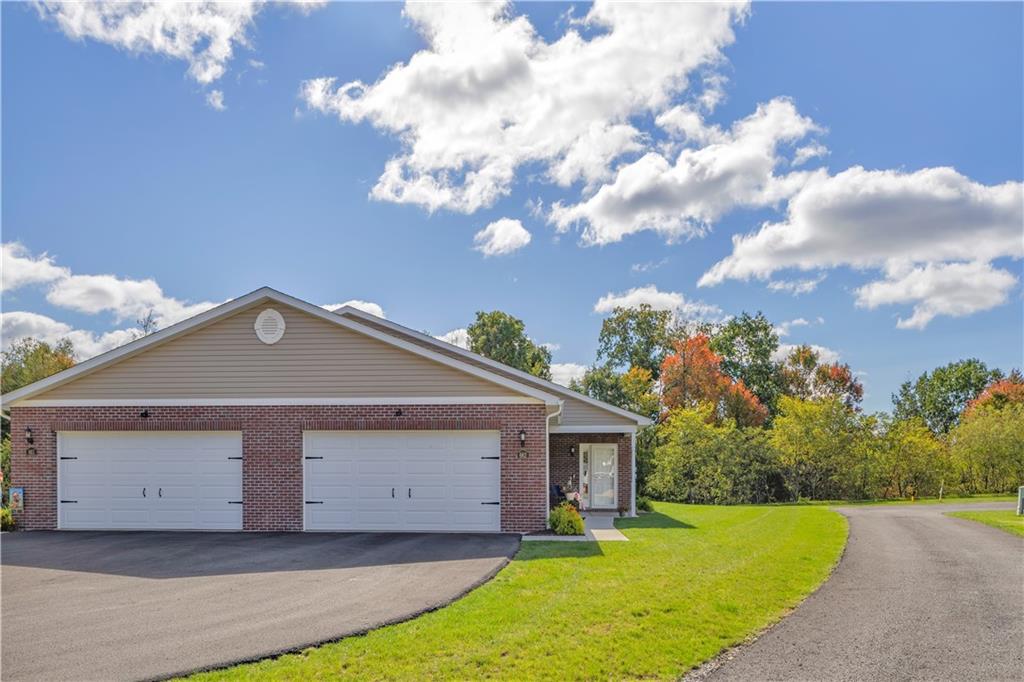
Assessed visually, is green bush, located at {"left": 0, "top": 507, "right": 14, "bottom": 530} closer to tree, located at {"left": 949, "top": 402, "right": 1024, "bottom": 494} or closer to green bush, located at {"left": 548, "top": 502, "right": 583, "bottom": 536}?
green bush, located at {"left": 548, "top": 502, "right": 583, "bottom": 536}

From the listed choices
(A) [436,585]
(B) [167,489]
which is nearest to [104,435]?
(B) [167,489]

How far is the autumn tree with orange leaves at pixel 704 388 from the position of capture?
44.6 metres

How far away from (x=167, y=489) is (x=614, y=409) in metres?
11.8

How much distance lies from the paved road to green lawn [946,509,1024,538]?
145 inches

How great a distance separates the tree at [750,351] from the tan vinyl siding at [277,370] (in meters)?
38.3

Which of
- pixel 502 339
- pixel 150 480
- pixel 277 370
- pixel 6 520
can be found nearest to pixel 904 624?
pixel 277 370

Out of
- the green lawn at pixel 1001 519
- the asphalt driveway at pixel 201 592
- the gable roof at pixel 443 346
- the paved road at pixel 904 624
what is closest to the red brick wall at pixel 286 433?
the asphalt driveway at pixel 201 592

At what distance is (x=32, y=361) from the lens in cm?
4484

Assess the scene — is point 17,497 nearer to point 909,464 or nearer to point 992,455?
point 909,464

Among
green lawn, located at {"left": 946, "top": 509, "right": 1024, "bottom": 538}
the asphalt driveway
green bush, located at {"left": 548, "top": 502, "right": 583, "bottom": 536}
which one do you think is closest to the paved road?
green lawn, located at {"left": 946, "top": 509, "right": 1024, "bottom": 538}

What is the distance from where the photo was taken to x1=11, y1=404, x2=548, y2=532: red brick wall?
14758mm

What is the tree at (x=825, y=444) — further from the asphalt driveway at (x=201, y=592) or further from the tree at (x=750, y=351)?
the asphalt driveway at (x=201, y=592)

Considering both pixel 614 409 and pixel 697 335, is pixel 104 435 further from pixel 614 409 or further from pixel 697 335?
pixel 697 335

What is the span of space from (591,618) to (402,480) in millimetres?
7780
